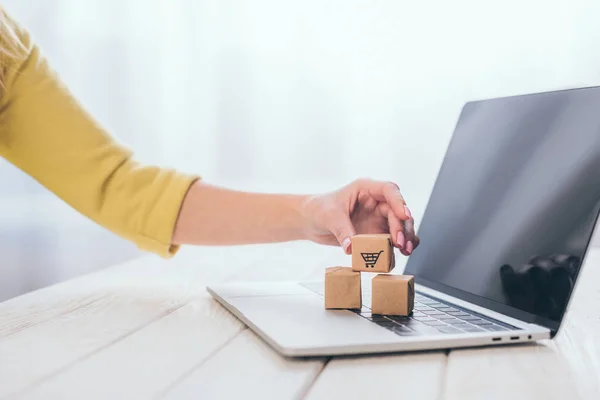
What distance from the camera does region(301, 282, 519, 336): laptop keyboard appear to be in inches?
24.2

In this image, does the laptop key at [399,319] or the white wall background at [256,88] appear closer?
the laptop key at [399,319]

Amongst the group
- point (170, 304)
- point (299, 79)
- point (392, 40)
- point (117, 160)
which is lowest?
point (170, 304)

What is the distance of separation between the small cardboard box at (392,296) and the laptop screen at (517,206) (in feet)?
0.33

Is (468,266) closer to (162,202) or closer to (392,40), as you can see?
(162,202)

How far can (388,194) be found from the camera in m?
0.82

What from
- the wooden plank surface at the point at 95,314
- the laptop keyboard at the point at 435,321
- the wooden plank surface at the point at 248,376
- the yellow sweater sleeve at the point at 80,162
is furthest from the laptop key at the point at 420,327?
the yellow sweater sleeve at the point at 80,162

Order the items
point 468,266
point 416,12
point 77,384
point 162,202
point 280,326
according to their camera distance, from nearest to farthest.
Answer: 1. point 77,384
2. point 280,326
3. point 468,266
4. point 162,202
5. point 416,12

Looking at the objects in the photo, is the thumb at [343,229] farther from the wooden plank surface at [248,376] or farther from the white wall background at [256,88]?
the white wall background at [256,88]

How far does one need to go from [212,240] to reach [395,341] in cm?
46

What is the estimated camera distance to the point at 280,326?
0.63 meters

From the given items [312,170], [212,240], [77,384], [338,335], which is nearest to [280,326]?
[338,335]

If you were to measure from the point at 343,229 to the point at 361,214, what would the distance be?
72 millimetres

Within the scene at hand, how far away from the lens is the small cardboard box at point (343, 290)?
701 millimetres

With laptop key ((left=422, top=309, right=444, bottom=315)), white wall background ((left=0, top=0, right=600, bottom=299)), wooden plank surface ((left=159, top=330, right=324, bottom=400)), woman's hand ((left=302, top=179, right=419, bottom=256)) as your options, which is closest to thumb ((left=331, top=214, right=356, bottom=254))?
woman's hand ((left=302, top=179, right=419, bottom=256))
